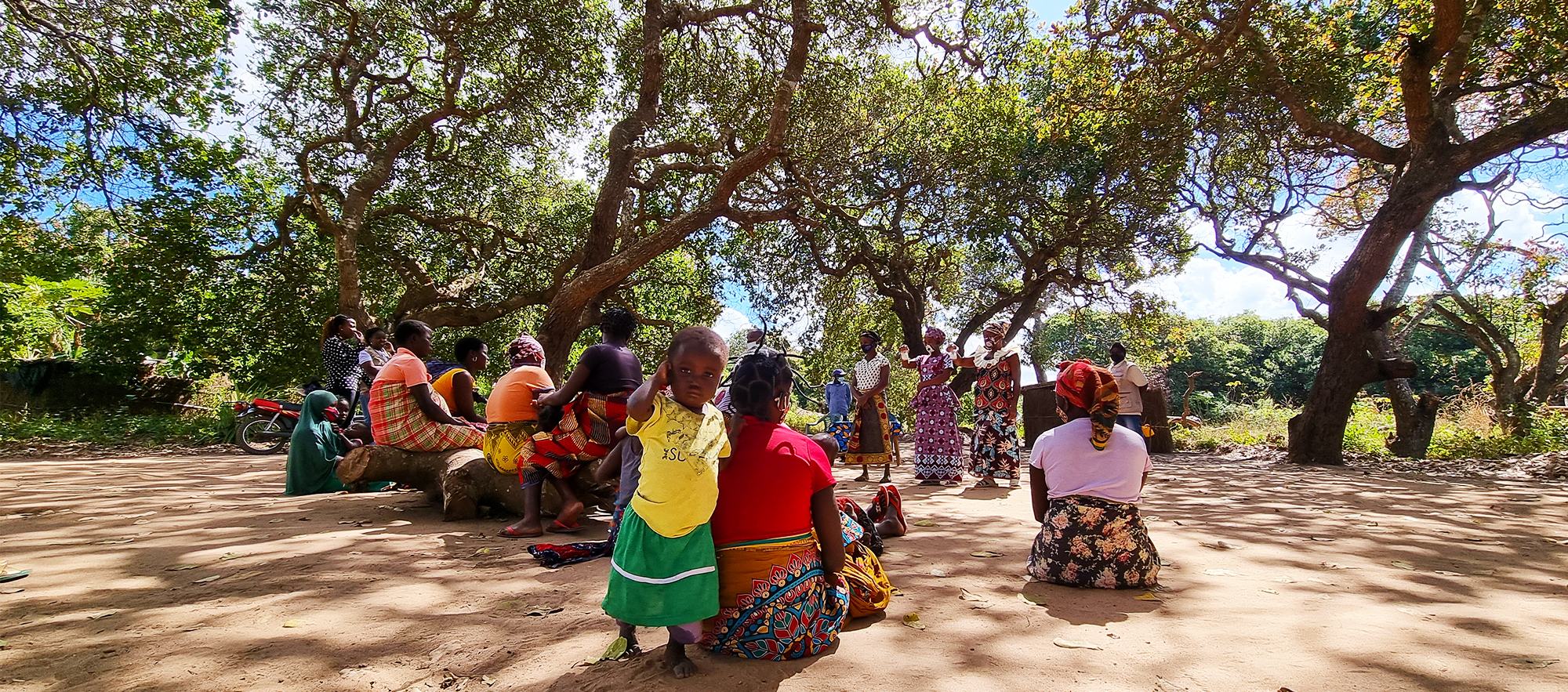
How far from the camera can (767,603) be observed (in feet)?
7.63

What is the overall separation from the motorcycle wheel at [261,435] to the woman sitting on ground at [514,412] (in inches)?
349

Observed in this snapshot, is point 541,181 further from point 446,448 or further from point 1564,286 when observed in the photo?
point 1564,286

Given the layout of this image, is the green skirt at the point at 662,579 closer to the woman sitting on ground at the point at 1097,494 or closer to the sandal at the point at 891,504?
the woman sitting on ground at the point at 1097,494

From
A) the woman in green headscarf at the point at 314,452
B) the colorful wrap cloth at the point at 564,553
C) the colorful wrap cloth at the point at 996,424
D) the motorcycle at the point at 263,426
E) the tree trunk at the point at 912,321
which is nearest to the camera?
the colorful wrap cloth at the point at 564,553

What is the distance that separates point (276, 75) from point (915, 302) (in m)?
11.8

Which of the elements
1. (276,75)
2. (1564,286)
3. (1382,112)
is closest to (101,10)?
(276,75)

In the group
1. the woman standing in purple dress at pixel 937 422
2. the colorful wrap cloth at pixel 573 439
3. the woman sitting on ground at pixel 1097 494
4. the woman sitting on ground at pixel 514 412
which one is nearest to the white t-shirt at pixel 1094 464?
the woman sitting on ground at pixel 1097 494

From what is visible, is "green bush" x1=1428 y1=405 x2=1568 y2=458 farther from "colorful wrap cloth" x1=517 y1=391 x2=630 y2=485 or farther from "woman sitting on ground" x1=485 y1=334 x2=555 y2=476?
"woman sitting on ground" x1=485 y1=334 x2=555 y2=476

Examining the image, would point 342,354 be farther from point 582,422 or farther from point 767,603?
point 767,603

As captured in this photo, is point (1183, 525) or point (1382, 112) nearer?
point (1183, 525)

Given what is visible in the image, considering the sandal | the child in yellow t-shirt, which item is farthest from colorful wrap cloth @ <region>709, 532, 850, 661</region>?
the sandal

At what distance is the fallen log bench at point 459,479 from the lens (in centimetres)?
502

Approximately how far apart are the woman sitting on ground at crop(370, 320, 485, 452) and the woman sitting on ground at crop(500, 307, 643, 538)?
0.94 m

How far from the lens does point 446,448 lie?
5.43 meters
